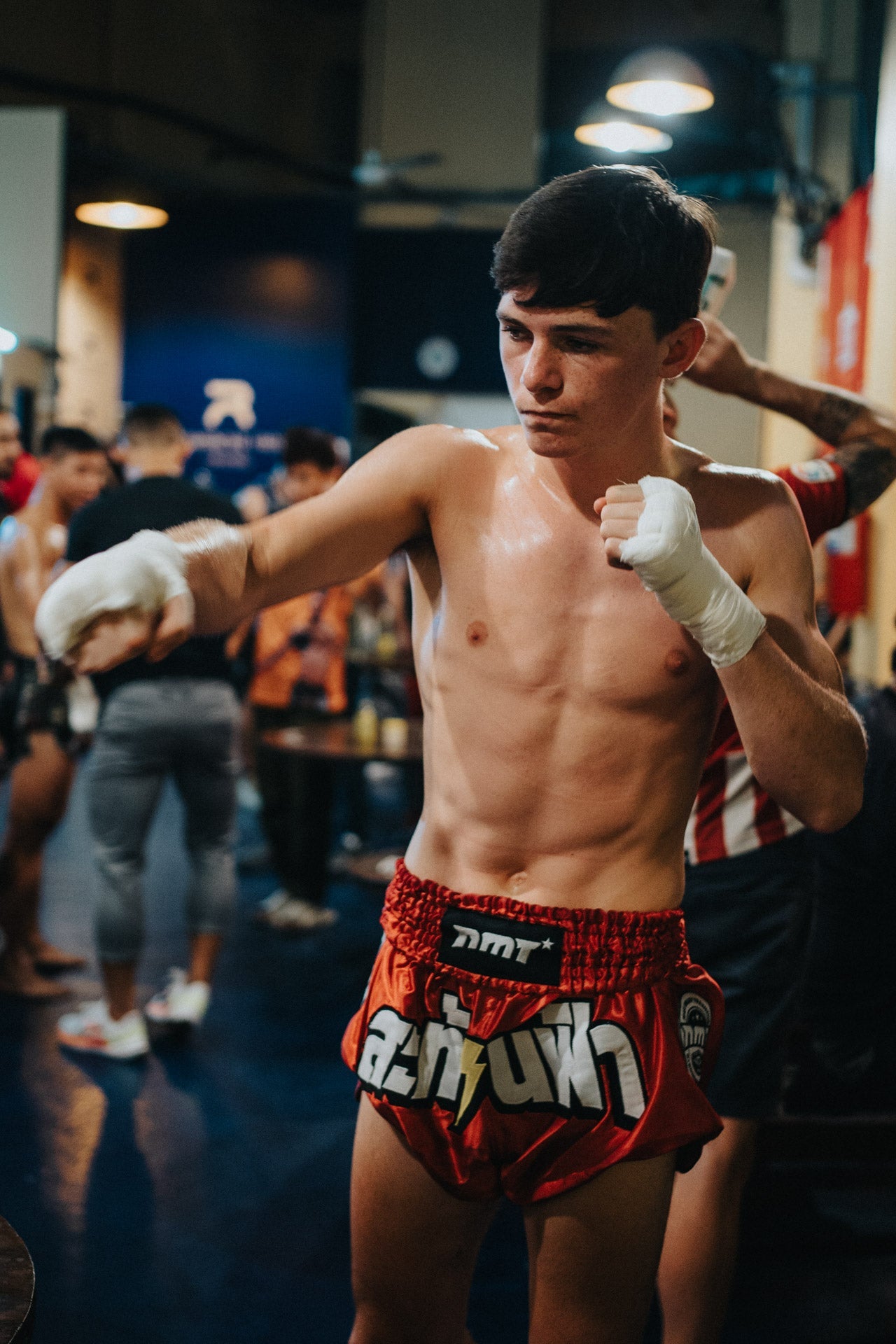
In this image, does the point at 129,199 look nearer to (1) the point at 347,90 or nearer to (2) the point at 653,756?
(1) the point at 347,90

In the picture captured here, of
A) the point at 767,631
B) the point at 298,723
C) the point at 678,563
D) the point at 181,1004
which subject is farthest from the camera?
the point at 298,723

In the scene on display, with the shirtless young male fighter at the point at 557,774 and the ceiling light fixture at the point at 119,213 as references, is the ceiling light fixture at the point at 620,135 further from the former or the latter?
the shirtless young male fighter at the point at 557,774

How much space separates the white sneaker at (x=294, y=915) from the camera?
5.34m

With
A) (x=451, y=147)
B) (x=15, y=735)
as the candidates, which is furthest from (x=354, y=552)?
(x=451, y=147)

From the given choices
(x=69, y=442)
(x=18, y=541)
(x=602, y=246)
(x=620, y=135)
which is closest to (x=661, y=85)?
(x=620, y=135)

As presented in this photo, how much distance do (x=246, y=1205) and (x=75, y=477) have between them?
2.42m

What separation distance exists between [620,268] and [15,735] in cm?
330

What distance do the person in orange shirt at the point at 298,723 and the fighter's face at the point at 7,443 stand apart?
1.15 m

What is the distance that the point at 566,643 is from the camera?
157 centimetres

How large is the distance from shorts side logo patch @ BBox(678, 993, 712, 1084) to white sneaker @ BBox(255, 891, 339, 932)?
3.81 meters

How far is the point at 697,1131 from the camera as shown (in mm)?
1555

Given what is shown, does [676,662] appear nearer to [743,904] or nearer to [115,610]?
[115,610]

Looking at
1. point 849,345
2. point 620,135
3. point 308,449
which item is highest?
point 620,135

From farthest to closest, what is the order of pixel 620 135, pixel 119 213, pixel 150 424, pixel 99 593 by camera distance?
1. pixel 119 213
2. pixel 620 135
3. pixel 150 424
4. pixel 99 593
